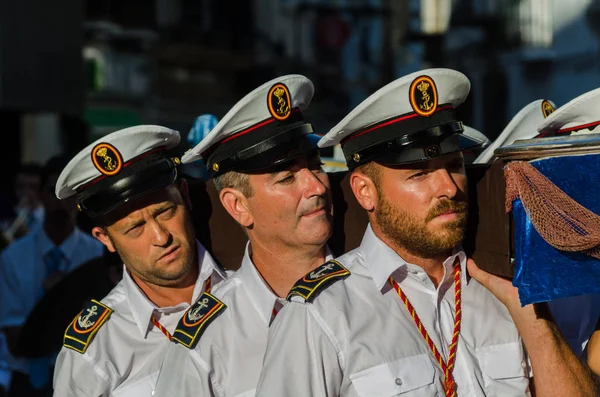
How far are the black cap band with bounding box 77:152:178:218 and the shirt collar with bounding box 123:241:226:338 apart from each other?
0.95 ft

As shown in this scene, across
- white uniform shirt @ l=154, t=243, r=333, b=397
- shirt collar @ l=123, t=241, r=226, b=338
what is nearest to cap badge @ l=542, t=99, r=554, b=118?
white uniform shirt @ l=154, t=243, r=333, b=397

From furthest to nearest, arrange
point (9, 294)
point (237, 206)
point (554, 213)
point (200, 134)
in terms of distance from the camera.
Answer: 1. point (9, 294)
2. point (200, 134)
3. point (237, 206)
4. point (554, 213)

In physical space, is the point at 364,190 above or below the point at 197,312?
above

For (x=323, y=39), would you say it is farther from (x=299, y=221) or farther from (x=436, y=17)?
(x=299, y=221)

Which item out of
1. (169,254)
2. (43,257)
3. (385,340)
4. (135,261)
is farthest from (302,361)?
(43,257)

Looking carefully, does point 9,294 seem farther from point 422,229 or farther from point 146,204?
point 422,229

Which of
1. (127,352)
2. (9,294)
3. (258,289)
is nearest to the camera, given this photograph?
(258,289)

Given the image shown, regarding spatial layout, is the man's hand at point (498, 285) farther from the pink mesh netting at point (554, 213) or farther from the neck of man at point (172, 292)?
the neck of man at point (172, 292)

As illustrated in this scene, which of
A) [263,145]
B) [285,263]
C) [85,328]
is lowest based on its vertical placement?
[85,328]

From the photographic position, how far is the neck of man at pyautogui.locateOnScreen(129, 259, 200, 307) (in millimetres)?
3934

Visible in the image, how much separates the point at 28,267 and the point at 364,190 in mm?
4389

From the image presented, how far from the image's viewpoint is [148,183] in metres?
3.88

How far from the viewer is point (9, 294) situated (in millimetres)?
7152

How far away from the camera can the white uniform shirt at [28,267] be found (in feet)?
22.8
